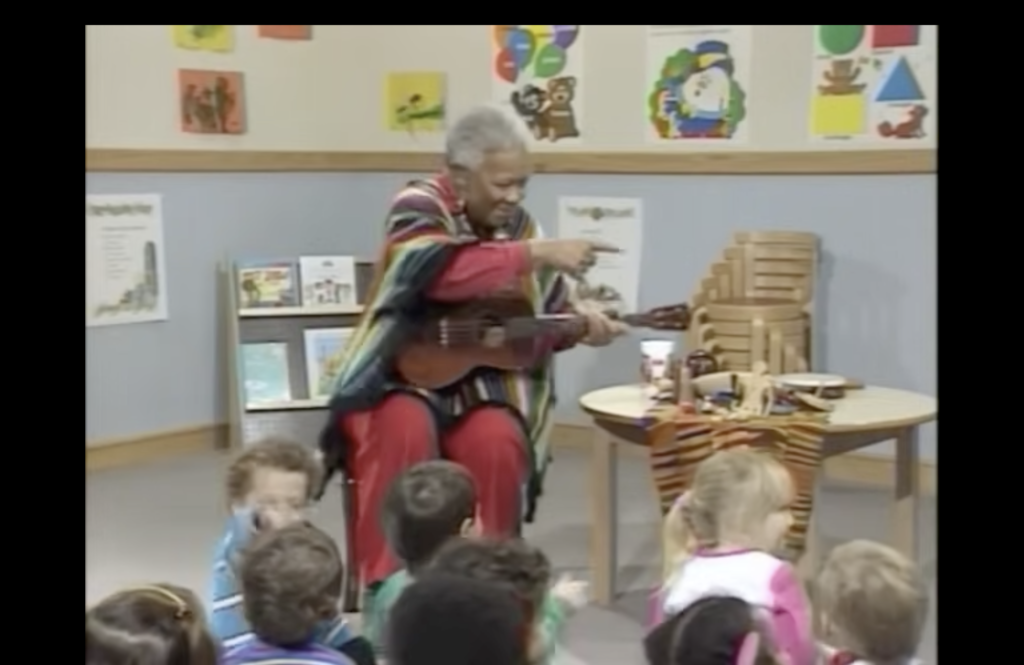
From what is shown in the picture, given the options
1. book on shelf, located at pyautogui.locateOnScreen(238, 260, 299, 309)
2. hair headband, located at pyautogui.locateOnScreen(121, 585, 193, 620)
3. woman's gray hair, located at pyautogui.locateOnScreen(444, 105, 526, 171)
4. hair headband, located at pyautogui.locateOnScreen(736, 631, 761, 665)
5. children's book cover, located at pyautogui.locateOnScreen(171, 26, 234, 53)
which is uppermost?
children's book cover, located at pyautogui.locateOnScreen(171, 26, 234, 53)

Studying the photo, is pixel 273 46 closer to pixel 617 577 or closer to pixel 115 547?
pixel 115 547

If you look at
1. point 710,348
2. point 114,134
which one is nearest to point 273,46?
point 114,134

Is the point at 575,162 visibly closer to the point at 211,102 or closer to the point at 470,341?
the point at 211,102

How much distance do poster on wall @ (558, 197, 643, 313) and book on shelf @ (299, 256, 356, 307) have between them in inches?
33.9

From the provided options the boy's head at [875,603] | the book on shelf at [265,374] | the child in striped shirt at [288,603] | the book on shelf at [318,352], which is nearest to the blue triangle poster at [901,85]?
the book on shelf at [318,352]

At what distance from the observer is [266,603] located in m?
1.99

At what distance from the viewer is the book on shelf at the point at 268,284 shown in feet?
17.7

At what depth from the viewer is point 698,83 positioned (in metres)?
5.08

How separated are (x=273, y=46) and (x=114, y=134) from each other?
2.49 ft

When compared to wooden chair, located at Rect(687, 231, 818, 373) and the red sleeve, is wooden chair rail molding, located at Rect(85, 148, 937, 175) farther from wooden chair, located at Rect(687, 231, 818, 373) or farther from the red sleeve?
the red sleeve

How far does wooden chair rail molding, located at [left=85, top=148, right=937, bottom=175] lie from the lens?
474cm

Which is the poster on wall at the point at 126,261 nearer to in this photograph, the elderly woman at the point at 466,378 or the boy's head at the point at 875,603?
the elderly woman at the point at 466,378

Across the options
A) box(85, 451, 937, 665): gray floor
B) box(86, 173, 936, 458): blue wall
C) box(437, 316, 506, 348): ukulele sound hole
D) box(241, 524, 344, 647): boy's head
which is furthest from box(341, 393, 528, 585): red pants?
box(86, 173, 936, 458): blue wall
